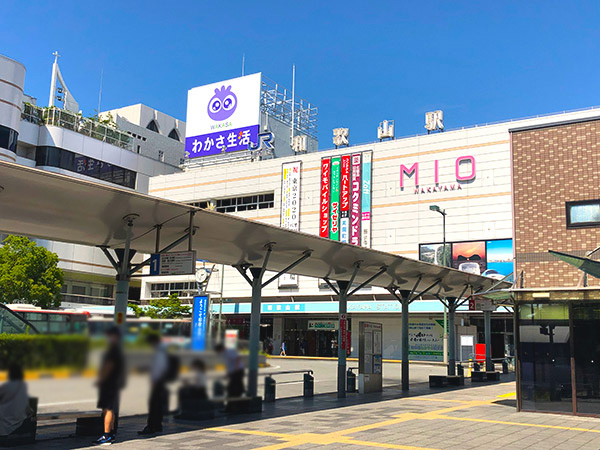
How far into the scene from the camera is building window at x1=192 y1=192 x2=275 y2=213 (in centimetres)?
6009

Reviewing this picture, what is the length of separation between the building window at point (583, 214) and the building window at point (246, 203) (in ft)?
139

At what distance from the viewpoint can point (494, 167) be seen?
48812 millimetres

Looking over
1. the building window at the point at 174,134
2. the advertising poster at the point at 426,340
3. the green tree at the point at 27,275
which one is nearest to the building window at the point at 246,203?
the green tree at the point at 27,275

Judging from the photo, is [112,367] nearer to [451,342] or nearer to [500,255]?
[451,342]

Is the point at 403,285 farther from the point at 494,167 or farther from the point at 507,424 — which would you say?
the point at 494,167

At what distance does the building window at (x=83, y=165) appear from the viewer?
58.3m

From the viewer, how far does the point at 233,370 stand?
1.49 m

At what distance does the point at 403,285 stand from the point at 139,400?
23242 mm

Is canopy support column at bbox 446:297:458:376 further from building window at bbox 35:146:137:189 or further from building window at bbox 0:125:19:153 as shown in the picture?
building window at bbox 35:146:137:189

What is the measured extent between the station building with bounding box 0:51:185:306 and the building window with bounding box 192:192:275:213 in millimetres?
10721

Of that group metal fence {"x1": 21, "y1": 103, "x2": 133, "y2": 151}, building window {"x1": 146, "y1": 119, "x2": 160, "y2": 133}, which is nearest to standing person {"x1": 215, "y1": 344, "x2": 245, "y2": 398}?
metal fence {"x1": 21, "y1": 103, "x2": 133, "y2": 151}

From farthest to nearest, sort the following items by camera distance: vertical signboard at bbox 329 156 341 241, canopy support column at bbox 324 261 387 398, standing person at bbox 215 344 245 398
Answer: vertical signboard at bbox 329 156 341 241, canopy support column at bbox 324 261 387 398, standing person at bbox 215 344 245 398

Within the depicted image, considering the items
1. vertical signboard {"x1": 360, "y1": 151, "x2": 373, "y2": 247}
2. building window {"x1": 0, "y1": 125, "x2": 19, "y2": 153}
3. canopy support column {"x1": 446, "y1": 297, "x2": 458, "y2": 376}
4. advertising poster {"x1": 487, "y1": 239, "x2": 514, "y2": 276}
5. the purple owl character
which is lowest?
canopy support column {"x1": 446, "y1": 297, "x2": 458, "y2": 376}

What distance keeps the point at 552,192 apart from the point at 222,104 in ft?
165
